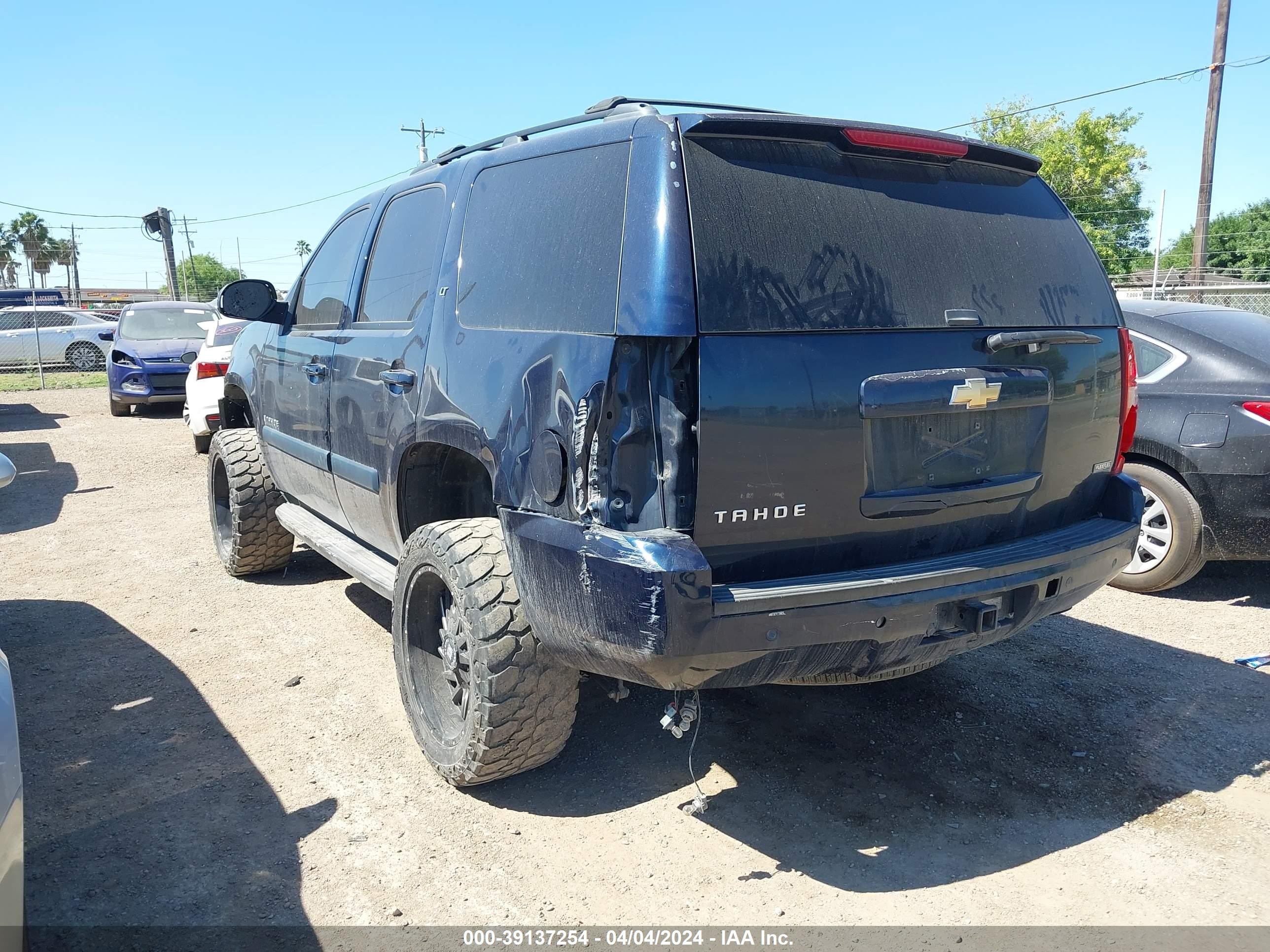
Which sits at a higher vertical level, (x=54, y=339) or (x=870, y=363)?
(x=870, y=363)

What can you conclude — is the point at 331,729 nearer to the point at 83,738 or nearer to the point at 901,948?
the point at 83,738

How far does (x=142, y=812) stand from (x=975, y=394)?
309 centimetres

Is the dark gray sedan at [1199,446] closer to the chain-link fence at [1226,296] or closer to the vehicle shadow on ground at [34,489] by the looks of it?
the vehicle shadow on ground at [34,489]

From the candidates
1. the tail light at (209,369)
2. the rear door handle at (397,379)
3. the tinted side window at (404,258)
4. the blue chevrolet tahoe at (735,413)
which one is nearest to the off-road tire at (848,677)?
the blue chevrolet tahoe at (735,413)

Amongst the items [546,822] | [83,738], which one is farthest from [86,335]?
[546,822]

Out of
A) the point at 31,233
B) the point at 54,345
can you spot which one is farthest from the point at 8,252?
the point at 54,345

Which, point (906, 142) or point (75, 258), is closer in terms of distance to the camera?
point (906, 142)

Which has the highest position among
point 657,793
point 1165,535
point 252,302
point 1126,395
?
point 252,302

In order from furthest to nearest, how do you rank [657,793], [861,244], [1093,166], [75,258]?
[75,258] → [1093,166] → [657,793] → [861,244]

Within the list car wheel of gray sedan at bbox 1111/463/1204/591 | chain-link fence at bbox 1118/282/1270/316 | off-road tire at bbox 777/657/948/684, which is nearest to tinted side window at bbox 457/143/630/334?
off-road tire at bbox 777/657/948/684

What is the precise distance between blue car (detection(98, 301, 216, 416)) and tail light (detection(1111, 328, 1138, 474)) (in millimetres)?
13415

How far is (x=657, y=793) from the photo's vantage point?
3.42m

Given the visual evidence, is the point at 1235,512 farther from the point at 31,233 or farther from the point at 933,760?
the point at 31,233

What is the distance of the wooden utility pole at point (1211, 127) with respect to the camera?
733 inches
